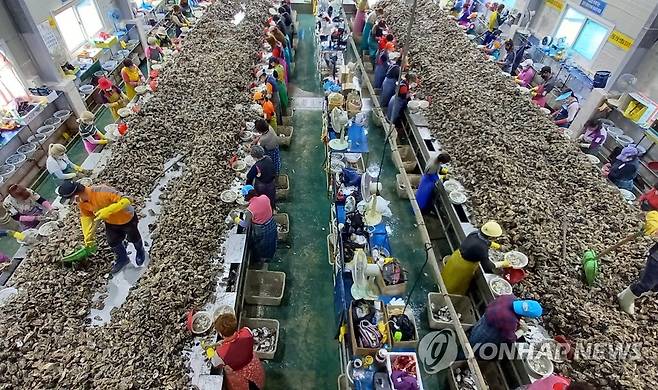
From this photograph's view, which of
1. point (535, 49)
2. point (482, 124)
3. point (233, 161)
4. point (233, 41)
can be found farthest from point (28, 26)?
point (535, 49)

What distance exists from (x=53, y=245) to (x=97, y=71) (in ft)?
24.9

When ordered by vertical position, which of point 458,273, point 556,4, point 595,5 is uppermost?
point 595,5

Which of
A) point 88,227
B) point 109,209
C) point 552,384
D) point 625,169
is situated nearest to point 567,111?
point 625,169

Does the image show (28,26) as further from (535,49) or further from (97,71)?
(535,49)

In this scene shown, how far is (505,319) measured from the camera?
3955mm

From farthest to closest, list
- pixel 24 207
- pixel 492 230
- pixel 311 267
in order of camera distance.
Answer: pixel 311 267 < pixel 24 207 < pixel 492 230

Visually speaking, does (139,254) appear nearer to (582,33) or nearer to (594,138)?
(594,138)

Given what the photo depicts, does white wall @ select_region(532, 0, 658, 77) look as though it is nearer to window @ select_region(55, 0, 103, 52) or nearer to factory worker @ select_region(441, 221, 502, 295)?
factory worker @ select_region(441, 221, 502, 295)

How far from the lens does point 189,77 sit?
8.27m

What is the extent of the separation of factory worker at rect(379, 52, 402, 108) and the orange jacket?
6834 millimetres

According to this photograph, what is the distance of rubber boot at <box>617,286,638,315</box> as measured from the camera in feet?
14.6

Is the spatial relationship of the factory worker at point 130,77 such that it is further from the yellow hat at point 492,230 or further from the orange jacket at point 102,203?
the yellow hat at point 492,230

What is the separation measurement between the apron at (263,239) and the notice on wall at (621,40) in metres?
9.70

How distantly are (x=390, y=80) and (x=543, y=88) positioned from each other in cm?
410
